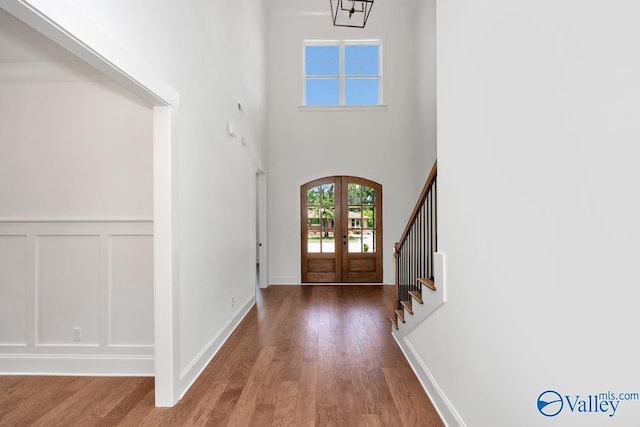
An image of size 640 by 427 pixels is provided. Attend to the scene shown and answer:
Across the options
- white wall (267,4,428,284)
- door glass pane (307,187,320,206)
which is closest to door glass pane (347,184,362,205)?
white wall (267,4,428,284)

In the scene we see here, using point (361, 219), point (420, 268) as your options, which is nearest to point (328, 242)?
point (361, 219)

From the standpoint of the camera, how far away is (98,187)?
10.4ft

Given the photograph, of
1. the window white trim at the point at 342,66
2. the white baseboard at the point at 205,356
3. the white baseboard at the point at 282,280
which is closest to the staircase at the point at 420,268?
the white baseboard at the point at 205,356

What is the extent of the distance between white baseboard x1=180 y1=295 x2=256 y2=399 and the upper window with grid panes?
4.63 metres

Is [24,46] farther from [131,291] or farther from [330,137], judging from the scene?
[330,137]

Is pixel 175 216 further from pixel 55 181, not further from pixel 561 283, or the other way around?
pixel 561 283

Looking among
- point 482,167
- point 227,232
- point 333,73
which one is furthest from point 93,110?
point 333,73

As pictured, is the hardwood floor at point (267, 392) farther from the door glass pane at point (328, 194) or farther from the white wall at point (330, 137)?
the door glass pane at point (328, 194)

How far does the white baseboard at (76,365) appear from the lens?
310cm

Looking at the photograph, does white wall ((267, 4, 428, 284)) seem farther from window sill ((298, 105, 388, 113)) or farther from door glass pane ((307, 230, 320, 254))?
door glass pane ((307, 230, 320, 254))

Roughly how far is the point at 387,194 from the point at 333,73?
8.63 ft

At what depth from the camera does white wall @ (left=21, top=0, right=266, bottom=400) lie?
7.54 ft

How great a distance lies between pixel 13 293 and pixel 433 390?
134 inches

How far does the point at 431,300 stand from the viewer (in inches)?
109
